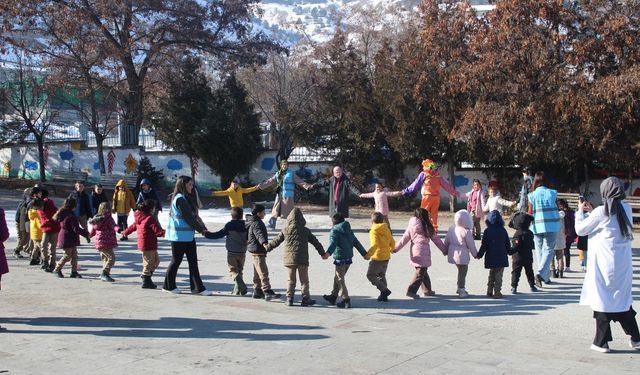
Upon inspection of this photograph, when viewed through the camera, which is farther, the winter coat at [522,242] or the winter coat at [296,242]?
the winter coat at [522,242]

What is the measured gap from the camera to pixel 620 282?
7.96 m

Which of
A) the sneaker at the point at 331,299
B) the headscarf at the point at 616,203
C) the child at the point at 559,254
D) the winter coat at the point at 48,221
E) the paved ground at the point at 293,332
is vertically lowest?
the paved ground at the point at 293,332

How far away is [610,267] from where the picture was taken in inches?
315

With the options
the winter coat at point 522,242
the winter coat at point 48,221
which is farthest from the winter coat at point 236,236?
the winter coat at point 522,242

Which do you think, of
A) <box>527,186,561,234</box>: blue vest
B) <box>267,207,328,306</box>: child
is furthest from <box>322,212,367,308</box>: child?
<box>527,186,561,234</box>: blue vest

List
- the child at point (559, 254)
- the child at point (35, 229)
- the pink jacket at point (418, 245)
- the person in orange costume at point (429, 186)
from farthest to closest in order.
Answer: the person in orange costume at point (429, 186) → the child at point (35, 229) → the child at point (559, 254) → the pink jacket at point (418, 245)

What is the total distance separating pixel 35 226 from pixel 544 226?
895cm

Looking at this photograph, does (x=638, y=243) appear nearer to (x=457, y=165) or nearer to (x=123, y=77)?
(x=457, y=165)

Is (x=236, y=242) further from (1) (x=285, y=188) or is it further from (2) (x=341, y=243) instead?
(1) (x=285, y=188)

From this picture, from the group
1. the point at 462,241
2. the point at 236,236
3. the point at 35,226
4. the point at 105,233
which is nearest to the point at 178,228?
the point at 236,236

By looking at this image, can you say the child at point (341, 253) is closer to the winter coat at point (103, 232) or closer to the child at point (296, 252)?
the child at point (296, 252)

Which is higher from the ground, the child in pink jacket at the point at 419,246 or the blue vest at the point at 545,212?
the blue vest at the point at 545,212

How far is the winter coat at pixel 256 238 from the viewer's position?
1108cm

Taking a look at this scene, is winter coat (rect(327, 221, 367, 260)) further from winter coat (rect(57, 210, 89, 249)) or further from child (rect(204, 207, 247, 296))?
winter coat (rect(57, 210, 89, 249))
